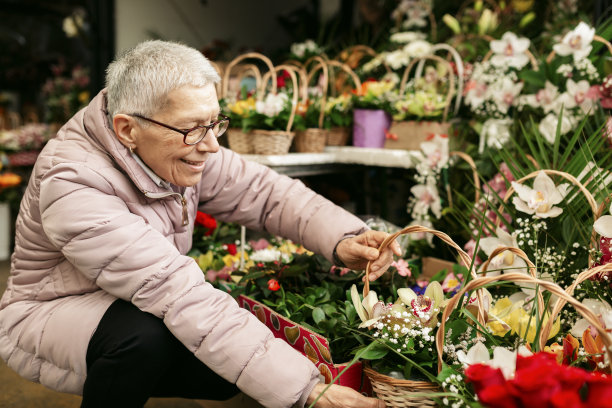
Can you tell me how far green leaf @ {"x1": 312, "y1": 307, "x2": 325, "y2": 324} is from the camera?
1.42 meters

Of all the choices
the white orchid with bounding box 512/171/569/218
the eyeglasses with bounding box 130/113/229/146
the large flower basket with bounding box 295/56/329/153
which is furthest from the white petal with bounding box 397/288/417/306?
the large flower basket with bounding box 295/56/329/153

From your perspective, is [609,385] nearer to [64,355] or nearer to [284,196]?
[284,196]

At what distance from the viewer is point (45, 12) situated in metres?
5.80

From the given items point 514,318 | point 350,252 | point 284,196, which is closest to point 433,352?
point 514,318

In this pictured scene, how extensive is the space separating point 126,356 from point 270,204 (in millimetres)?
634

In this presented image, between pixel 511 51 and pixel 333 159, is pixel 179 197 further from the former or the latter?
pixel 511 51

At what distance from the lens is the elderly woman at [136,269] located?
1245mm

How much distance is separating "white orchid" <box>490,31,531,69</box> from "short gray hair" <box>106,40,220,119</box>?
55.8 inches

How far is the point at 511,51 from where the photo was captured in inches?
91.0

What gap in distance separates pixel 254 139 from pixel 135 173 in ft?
3.85

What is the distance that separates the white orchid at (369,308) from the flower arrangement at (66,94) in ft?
13.7

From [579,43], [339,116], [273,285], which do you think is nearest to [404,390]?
[273,285]

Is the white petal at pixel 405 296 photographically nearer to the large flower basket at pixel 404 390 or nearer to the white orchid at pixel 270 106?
the large flower basket at pixel 404 390

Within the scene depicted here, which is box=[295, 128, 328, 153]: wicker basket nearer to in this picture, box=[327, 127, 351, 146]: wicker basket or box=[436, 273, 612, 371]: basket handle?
box=[327, 127, 351, 146]: wicker basket
